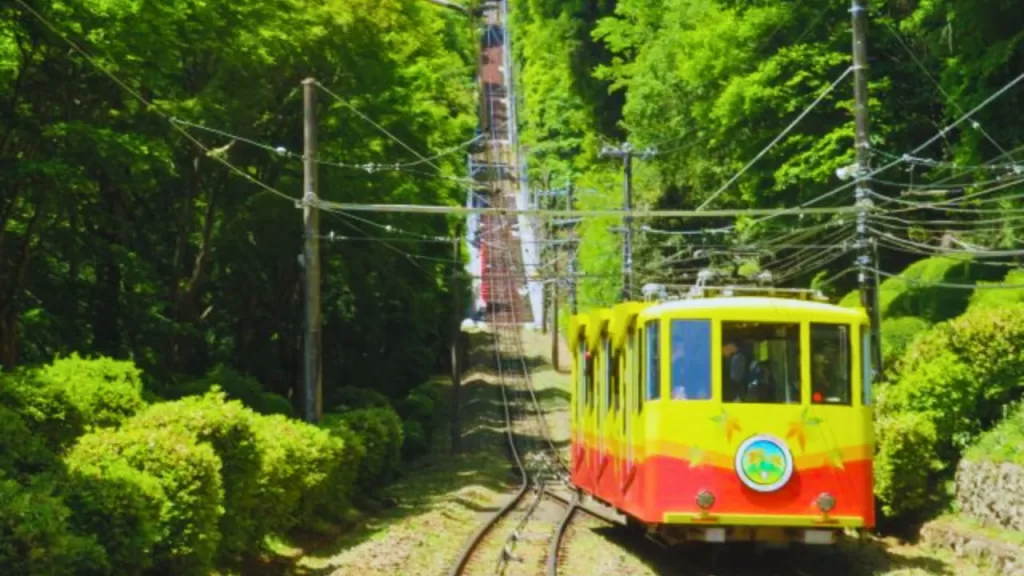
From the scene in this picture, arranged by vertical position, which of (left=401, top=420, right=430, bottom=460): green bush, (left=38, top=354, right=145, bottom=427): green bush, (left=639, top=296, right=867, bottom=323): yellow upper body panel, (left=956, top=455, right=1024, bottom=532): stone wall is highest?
(left=639, top=296, right=867, bottom=323): yellow upper body panel

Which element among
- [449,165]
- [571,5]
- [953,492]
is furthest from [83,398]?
[571,5]

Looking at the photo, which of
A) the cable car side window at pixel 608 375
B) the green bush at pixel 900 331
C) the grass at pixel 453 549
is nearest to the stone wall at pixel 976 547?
the grass at pixel 453 549

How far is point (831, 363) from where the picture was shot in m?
15.5

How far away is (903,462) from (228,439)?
367 inches

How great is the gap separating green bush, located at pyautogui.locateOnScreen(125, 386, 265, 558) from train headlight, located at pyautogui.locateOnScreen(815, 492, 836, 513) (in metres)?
5.85

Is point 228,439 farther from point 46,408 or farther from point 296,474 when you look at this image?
point 296,474

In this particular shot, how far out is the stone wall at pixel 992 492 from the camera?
690 inches

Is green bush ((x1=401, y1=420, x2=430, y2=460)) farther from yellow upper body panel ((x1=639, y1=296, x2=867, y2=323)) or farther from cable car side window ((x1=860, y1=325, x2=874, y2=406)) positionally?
cable car side window ((x1=860, y1=325, x2=874, y2=406))

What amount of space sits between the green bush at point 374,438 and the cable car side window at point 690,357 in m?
12.6

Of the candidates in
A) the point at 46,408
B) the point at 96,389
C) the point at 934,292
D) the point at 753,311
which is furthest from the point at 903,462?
the point at 934,292

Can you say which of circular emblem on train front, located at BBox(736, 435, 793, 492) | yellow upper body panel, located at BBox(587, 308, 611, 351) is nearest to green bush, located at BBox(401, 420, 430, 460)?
yellow upper body panel, located at BBox(587, 308, 611, 351)

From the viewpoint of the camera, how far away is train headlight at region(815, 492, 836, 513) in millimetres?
15086

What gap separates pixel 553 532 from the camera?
2297cm

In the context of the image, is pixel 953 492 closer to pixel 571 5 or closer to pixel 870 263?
pixel 870 263
